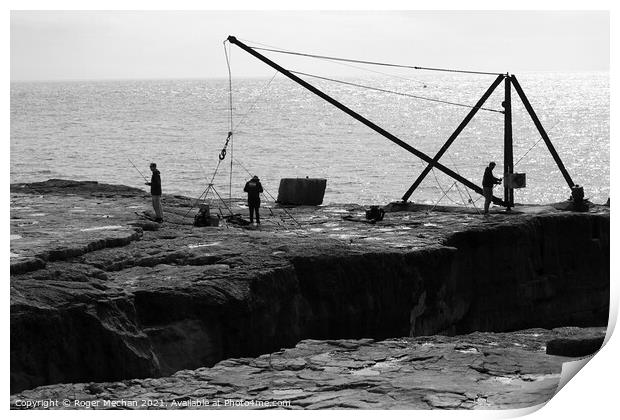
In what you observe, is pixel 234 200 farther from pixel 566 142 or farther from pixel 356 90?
pixel 356 90

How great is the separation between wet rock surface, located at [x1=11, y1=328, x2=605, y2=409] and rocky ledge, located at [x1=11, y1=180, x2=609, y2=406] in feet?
2.79

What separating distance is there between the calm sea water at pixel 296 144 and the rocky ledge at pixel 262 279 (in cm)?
829

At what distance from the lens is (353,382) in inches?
422

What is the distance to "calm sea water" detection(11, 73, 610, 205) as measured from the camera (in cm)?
5062

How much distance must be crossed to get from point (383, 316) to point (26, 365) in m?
6.15

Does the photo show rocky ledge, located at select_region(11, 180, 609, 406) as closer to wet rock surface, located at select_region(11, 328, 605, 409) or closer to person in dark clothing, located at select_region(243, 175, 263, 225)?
person in dark clothing, located at select_region(243, 175, 263, 225)

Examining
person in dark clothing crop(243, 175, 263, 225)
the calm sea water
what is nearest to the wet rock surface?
person in dark clothing crop(243, 175, 263, 225)

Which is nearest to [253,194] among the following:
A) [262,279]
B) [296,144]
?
[262,279]

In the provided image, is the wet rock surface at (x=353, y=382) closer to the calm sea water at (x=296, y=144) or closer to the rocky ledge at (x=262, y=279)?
the rocky ledge at (x=262, y=279)

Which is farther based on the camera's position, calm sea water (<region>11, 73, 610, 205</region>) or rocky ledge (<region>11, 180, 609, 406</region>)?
calm sea water (<region>11, 73, 610, 205</region>)

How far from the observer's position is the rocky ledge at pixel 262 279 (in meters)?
11.7

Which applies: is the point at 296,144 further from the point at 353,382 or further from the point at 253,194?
the point at 353,382

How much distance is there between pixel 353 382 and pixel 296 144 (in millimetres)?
65740

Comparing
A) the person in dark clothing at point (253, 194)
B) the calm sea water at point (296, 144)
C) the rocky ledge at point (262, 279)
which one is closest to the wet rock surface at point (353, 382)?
the rocky ledge at point (262, 279)
